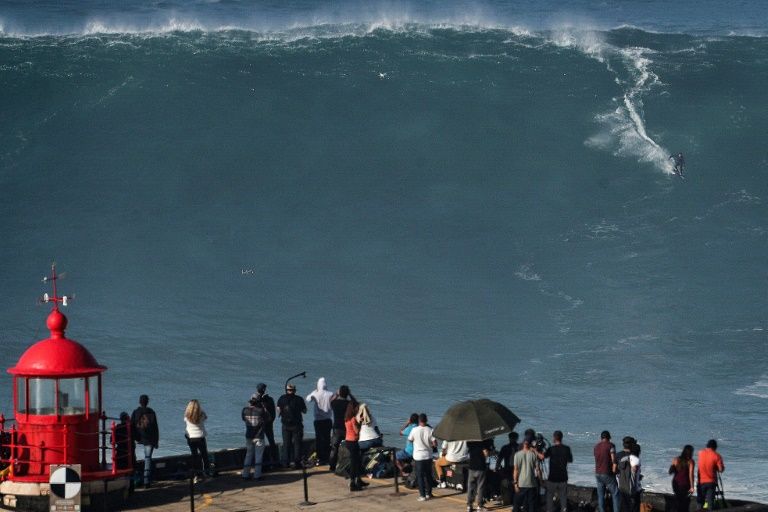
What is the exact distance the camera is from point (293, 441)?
2362cm

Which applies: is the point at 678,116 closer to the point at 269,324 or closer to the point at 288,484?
the point at 269,324

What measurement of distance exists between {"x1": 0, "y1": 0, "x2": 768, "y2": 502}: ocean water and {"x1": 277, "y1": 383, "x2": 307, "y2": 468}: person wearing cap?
5539mm

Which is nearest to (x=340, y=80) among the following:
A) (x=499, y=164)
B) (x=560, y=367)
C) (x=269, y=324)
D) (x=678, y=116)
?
(x=499, y=164)

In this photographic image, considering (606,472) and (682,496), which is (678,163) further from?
(606,472)

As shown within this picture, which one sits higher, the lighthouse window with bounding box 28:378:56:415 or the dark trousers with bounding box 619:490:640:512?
the lighthouse window with bounding box 28:378:56:415

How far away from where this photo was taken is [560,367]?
1369 inches

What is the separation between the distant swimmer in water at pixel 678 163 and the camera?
153 ft

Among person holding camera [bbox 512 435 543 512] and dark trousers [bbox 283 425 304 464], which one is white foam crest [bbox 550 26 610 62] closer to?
dark trousers [bbox 283 425 304 464]

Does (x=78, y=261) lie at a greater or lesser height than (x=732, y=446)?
greater

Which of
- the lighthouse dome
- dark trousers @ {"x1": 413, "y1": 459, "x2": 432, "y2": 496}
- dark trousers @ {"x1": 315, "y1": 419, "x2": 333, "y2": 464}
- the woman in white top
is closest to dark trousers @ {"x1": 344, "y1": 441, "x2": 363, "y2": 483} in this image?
dark trousers @ {"x1": 413, "y1": 459, "x2": 432, "y2": 496}

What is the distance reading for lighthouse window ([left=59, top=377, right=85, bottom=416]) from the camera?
21.2m

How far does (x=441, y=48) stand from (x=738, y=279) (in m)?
15.2

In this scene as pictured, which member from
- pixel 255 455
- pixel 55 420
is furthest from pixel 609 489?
pixel 55 420

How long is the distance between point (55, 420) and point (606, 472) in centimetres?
666
